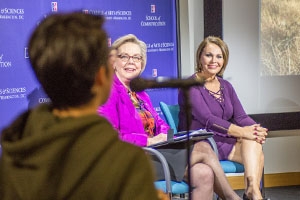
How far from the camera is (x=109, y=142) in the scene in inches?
41.9

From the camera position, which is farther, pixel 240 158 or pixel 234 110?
pixel 234 110

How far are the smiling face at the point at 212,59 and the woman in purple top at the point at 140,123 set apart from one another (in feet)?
1.92

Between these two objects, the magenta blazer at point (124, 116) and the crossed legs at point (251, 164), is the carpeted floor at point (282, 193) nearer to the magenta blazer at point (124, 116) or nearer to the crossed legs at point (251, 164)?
the crossed legs at point (251, 164)

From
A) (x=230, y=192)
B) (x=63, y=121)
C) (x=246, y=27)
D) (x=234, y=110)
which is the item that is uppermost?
(x=246, y=27)

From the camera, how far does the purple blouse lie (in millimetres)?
3873

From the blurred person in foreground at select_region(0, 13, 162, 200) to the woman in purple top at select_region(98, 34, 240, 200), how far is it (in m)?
2.07

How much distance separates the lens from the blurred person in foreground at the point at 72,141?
41.7 inches

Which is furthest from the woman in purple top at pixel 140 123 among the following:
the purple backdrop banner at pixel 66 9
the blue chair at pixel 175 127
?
the purple backdrop banner at pixel 66 9

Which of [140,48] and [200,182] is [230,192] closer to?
[200,182]

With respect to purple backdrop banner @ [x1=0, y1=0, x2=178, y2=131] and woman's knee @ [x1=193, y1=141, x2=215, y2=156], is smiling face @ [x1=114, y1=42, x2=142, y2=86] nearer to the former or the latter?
purple backdrop banner @ [x1=0, y1=0, x2=178, y2=131]

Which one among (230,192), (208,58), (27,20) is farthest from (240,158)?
(27,20)

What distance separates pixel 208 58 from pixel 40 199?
3.18 metres

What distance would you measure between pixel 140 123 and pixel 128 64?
0.46 metres

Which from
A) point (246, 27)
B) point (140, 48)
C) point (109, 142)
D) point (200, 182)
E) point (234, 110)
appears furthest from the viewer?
point (246, 27)
